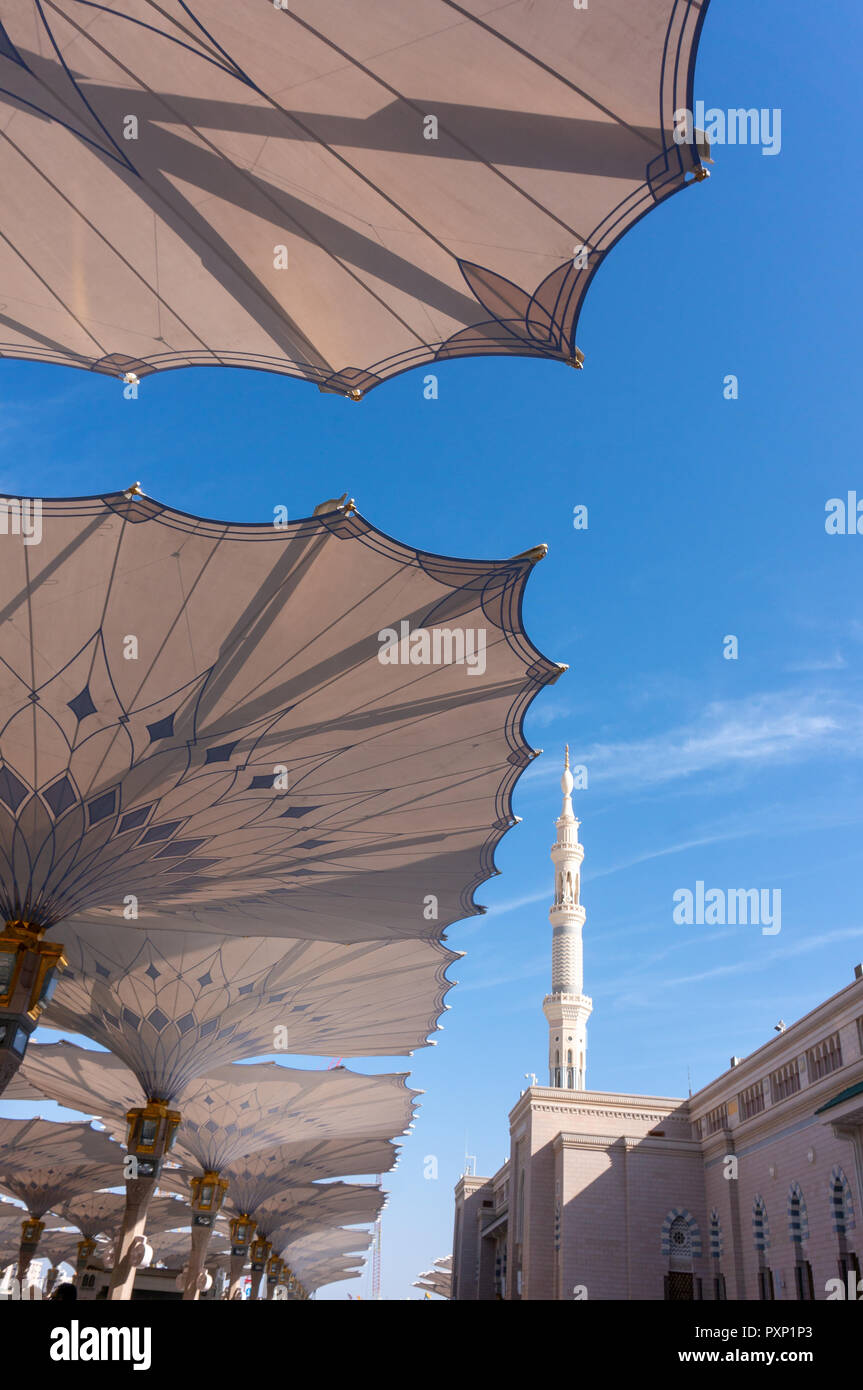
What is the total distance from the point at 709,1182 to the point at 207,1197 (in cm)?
1526

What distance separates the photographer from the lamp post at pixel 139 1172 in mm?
14430

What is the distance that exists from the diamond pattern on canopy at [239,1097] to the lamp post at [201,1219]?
0.47 metres

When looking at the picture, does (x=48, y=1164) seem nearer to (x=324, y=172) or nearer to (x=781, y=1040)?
(x=781, y=1040)

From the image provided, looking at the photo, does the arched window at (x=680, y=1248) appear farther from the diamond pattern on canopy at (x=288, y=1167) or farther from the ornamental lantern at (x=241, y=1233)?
the ornamental lantern at (x=241, y=1233)

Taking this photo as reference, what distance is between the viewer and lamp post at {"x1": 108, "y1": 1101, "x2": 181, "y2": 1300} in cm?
1443

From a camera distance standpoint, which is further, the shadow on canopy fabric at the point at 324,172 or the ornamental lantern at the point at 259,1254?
the ornamental lantern at the point at 259,1254

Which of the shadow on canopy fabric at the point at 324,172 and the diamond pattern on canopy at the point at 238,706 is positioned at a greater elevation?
the shadow on canopy fabric at the point at 324,172

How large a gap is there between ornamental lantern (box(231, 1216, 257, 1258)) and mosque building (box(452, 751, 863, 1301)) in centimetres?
815

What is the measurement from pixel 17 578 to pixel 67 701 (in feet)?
4.92

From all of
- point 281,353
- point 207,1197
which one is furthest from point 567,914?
point 281,353

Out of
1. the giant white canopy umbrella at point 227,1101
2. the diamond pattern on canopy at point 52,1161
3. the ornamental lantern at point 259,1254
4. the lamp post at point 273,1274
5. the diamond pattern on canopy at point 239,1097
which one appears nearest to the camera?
the giant white canopy umbrella at point 227,1101

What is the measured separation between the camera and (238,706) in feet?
32.0

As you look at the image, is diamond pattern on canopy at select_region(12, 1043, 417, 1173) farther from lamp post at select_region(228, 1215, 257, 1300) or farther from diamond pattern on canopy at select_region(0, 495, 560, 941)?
diamond pattern on canopy at select_region(0, 495, 560, 941)

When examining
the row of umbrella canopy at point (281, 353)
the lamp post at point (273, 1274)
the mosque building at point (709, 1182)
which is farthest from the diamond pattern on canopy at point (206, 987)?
the lamp post at point (273, 1274)
